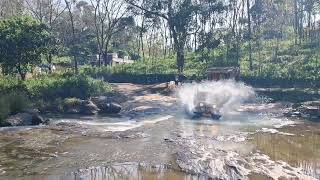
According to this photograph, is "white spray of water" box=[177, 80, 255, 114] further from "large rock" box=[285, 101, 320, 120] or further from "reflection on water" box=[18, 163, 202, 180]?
"reflection on water" box=[18, 163, 202, 180]

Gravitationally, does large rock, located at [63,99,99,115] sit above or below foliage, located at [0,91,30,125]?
below

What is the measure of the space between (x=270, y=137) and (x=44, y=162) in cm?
1090

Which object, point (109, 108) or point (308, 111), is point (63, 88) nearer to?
point (109, 108)

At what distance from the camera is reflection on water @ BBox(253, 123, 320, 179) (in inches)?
579

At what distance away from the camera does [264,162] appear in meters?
14.7

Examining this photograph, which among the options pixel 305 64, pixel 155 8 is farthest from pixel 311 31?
pixel 155 8

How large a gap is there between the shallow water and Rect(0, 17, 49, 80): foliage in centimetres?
903

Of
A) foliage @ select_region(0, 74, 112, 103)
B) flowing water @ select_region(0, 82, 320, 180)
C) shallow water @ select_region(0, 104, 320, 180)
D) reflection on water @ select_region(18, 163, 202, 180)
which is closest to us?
reflection on water @ select_region(18, 163, 202, 180)

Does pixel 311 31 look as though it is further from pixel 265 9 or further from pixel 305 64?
pixel 305 64

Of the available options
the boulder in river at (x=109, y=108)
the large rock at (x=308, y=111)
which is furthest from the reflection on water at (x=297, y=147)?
the boulder in river at (x=109, y=108)

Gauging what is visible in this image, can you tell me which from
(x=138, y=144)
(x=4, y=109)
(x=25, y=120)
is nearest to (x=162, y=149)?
(x=138, y=144)

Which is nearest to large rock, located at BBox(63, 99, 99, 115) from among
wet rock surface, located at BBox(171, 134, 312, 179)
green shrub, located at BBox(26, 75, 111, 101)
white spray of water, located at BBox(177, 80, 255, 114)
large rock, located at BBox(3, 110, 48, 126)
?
green shrub, located at BBox(26, 75, 111, 101)

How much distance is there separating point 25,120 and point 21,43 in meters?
11.0

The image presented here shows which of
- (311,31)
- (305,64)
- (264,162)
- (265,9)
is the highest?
(265,9)
